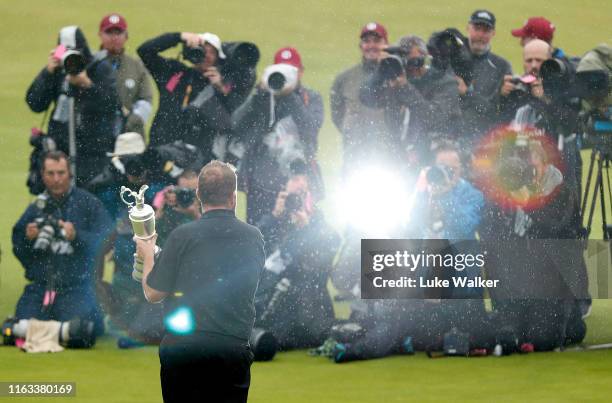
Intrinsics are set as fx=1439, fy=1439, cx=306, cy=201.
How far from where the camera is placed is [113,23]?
27.4ft

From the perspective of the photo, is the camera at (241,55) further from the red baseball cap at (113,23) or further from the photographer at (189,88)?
the red baseball cap at (113,23)

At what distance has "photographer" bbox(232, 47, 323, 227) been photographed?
7.80m

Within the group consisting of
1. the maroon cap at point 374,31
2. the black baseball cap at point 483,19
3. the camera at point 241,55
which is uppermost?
the black baseball cap at point 483,19

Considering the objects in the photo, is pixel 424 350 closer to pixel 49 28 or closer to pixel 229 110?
pixel 229 110

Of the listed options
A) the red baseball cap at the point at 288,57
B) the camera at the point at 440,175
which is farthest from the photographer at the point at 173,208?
the camera at the point at 440,175

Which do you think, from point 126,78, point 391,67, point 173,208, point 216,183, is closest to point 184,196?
point 173,208

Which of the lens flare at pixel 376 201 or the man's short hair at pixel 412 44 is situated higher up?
the man's short hair at pixel 412 44

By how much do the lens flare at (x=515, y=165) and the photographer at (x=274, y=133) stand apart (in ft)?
2.99

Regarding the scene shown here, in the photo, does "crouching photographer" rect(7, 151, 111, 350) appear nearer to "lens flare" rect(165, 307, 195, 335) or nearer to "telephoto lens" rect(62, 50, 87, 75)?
"telephoto lens" rect(62, 50, 87, 75)

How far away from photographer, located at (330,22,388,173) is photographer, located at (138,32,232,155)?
68 centimetres

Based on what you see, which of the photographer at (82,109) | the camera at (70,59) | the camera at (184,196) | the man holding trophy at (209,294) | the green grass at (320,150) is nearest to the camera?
the man holding trophy at (209,294)

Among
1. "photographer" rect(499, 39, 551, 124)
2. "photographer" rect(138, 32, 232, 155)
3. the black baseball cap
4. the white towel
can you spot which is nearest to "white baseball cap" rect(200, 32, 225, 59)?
"photographer" rect(138, 32, 232, 155)

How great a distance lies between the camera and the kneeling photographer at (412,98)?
779cm

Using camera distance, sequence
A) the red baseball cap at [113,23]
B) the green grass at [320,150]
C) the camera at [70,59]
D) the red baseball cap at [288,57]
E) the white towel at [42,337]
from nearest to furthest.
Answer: the green grass at [320,150] → the white towel at [42,337] → the red baseball cap at [288,57] → the camera at [70,59] → the red baseball cap at [113,23]
